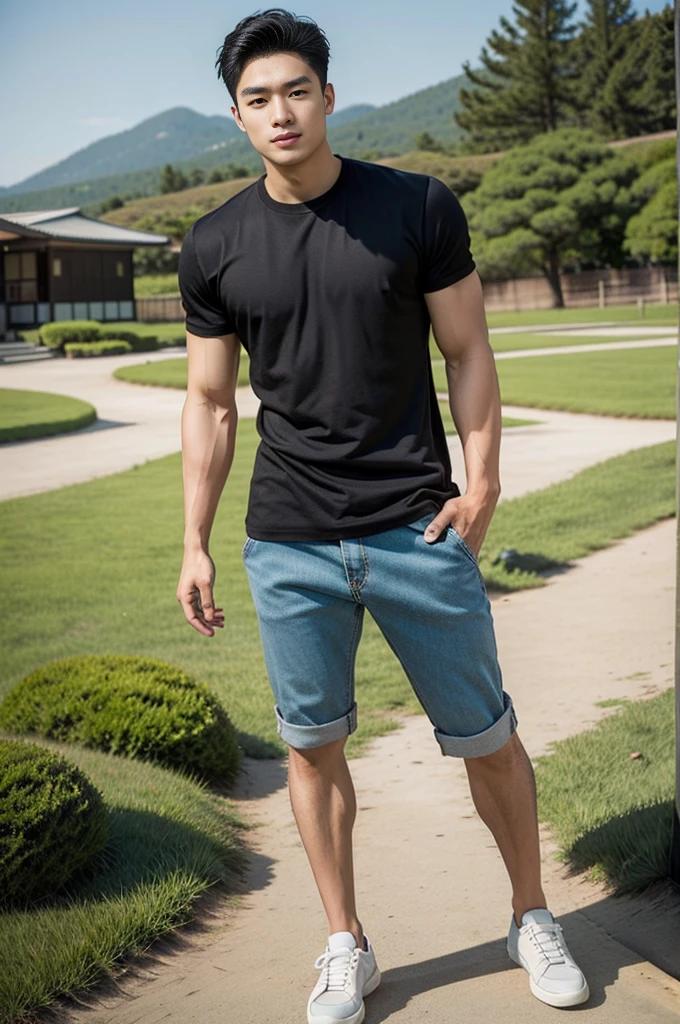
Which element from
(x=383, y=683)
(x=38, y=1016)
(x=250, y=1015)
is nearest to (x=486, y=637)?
(x=250, y=1015)

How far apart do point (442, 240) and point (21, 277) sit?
18.7 m

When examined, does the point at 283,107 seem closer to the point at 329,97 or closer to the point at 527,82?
the point at 329,97

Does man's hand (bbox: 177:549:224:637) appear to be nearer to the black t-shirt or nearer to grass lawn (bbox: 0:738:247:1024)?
the black t-shirt

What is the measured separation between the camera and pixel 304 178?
209 cm

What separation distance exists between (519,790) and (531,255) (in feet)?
134

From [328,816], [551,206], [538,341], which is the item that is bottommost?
[328,816]

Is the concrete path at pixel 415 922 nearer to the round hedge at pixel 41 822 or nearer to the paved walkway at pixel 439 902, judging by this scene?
the paved walkway at pixel 439 902

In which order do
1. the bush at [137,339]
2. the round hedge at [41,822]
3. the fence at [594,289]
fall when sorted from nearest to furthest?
1. the round hedge at [41,822]
2. the bush at [137,339]
3. the fence at [594,289]

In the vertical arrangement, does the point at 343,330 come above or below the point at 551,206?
below

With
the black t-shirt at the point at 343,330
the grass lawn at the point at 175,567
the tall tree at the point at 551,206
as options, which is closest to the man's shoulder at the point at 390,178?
the black t-shirt at the point at 343,330

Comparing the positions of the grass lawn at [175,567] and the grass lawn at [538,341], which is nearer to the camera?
the grass lawn at [175,567]

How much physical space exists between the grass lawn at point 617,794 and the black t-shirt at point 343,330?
3.93 ft

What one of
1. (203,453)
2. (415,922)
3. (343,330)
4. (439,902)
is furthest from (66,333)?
(343,330)

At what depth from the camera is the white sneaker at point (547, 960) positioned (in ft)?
7.29
